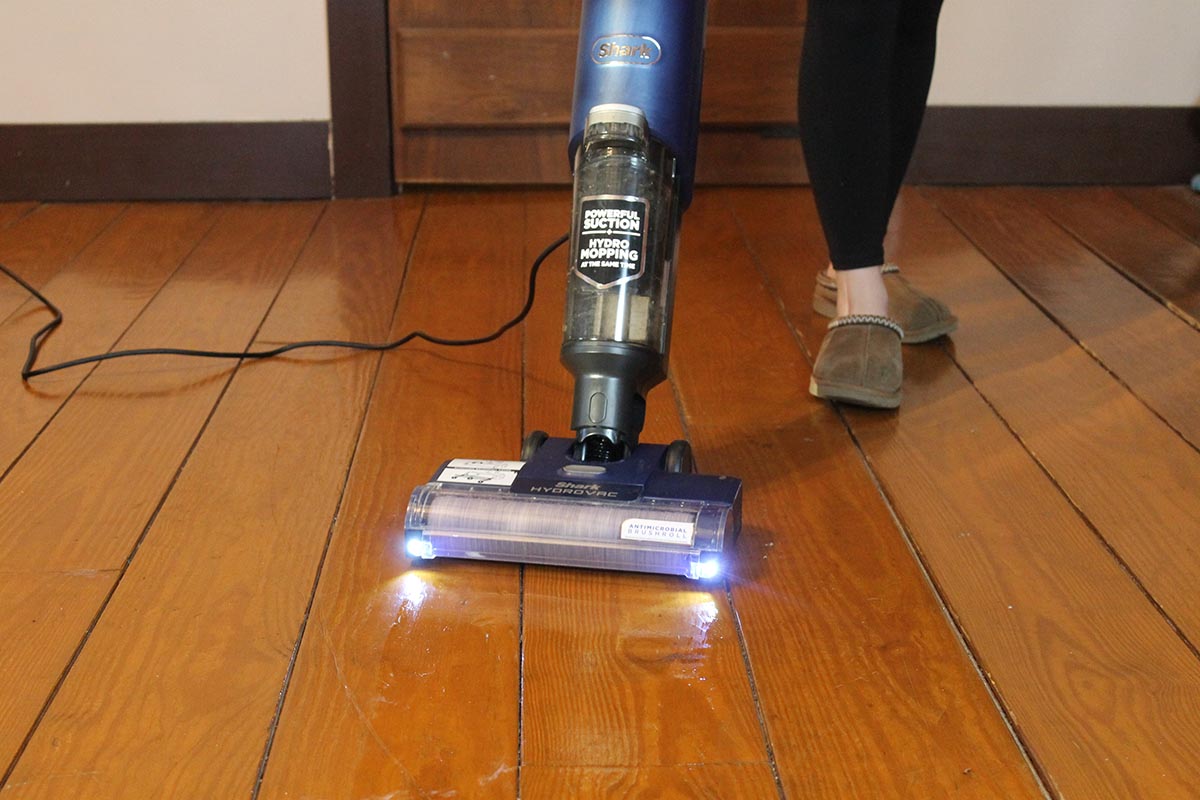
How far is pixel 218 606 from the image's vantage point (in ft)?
3.19

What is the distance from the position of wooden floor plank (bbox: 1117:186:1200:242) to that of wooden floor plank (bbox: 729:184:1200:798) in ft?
2.68

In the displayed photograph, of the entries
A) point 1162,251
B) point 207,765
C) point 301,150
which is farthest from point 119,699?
point 1162,251

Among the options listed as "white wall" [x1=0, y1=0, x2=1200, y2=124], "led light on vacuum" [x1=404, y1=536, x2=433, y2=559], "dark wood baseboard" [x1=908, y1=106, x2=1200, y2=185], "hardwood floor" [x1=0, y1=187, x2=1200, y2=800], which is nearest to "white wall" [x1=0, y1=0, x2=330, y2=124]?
"white wall" [x1=0, y1=0, x2=1200, y2=124]

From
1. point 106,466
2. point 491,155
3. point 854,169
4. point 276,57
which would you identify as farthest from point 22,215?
point 854,169

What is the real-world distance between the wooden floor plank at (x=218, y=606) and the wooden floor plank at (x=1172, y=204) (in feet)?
4.18

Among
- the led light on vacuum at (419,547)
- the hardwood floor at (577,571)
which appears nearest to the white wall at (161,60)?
the hardwood floor at (577,571)

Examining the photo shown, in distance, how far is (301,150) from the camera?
2.09 metres

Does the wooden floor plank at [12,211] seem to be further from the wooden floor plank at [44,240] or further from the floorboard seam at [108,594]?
the floorboard seam at [108,594]

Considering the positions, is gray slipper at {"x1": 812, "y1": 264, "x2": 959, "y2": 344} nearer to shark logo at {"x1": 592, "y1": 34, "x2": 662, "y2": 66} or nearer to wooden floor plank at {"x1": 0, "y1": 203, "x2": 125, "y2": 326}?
shark logo at {"x1": 592, "y1": 34, "x2": 662, "y2": 66}

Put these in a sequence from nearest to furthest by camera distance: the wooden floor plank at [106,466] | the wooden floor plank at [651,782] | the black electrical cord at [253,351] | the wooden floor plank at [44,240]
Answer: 1. the wooden floor plank at [651,782]
2. the wooden floor plank at [106,466]
3. the black electrical cord at [253,351]
4. the wooden floor plank at [44,240]

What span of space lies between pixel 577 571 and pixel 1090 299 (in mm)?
962

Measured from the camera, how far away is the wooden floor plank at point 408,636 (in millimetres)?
798

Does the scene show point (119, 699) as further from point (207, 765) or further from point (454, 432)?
point (454, 432)

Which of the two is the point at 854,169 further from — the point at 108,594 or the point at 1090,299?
the point at 108,594
